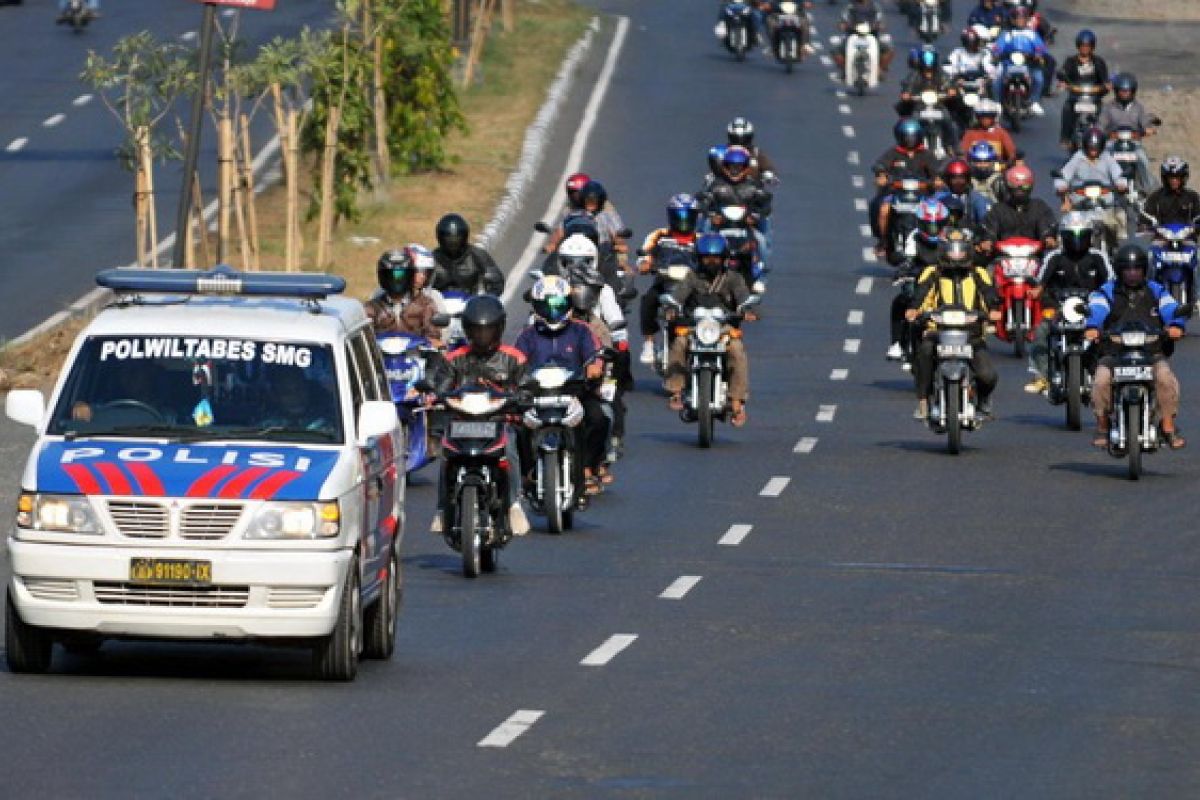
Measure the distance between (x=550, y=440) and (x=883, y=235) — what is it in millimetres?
20350

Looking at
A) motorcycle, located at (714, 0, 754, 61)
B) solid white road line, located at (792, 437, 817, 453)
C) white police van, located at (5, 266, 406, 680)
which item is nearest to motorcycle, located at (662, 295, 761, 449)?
solid white road line, located at (792, 437, 817, 453)

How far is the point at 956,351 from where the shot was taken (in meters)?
29.8

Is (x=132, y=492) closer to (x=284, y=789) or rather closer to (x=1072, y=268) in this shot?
(x=284, y=789)

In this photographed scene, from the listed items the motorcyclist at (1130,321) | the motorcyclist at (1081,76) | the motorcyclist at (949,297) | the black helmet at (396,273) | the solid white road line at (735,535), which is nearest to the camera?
the solid white road line at (735,535)

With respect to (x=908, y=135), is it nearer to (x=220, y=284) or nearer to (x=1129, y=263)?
(x=1129, y=263)

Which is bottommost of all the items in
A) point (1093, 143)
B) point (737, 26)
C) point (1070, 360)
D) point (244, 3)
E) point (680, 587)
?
point (737, 26)

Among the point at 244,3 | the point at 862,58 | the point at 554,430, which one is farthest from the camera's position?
the point at 862,58

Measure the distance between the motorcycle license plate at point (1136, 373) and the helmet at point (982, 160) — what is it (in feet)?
49.2

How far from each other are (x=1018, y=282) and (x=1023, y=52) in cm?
2490

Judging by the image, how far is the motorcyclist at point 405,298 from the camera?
27.5 meters

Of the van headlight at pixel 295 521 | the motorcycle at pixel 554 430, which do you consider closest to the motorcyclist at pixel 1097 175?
the motorcycle at pixel 554 430

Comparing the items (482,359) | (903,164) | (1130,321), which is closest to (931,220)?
(1130,321)

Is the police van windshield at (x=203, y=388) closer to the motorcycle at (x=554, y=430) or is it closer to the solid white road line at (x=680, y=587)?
the solid white road line at (x=680, y=587)

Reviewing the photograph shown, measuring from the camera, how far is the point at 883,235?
1727 inches
